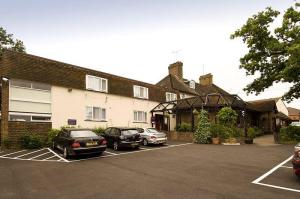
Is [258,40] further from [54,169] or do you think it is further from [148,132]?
[54,169]

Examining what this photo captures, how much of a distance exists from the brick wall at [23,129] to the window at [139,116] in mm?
9908

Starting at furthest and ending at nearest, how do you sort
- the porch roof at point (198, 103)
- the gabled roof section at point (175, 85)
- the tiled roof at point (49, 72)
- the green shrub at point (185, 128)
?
the gabled roof section at point (175, 85) → the green shrub at point (185, 128) → the porch roof at point (198, 103) → the tiled roof at point (49, 72)

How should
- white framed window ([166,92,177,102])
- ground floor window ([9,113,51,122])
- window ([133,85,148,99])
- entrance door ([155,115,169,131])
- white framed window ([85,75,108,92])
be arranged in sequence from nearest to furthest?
1. ground floor window ([9,113,51,122])
2. white framed window ([85,75,108,92])
3. window ([133,85,148,99])
4. entrance door ([155,115,169,131])
5. white framed window ([166,92,177,102])

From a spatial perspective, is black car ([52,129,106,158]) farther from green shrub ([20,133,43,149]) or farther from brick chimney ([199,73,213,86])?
brick chimney ([199,73,213,86])

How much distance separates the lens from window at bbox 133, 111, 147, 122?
27.4 metres

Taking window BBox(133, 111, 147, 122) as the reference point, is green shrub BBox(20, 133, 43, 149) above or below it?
below

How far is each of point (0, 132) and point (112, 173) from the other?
37.0 ft

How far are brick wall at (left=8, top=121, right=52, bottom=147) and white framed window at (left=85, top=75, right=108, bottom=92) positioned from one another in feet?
17.3

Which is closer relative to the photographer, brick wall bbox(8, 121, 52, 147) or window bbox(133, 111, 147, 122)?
brick wall bbox(8, 121, 52, 147)

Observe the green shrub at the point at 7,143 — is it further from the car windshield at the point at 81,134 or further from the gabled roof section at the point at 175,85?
the gabled roof section at the point at 175,85

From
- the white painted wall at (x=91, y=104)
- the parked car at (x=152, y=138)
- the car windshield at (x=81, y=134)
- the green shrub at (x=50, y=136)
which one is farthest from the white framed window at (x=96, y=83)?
the car windshield at (x=81, y=134)

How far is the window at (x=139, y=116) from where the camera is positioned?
2740 cm

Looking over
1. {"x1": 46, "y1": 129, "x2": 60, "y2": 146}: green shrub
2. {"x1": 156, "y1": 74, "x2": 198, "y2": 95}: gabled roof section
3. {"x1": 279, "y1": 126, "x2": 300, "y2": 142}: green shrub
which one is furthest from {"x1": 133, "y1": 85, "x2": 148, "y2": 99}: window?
{"x1": 279, "y1": 126, "x2": 300, "y2": 142}: green shrub

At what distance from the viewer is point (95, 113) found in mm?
23406
